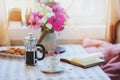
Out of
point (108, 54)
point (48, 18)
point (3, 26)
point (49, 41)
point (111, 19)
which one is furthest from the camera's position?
point (111, 19)

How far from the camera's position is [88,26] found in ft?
10.2

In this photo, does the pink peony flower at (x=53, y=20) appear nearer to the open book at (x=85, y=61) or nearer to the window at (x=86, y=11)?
the open book at (x=85, y=61)

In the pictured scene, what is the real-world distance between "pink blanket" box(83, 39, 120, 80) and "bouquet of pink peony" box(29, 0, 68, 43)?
1.96ft

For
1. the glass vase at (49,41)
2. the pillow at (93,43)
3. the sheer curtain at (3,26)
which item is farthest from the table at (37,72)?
the pillow at (93,43)

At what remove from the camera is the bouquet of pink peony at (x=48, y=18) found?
2146 mm

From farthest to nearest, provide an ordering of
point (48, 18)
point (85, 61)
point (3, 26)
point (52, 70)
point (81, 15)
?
point (81, 15) < point (3, 26) < point (48, 18) < point (85, 61) < point (52, 70)

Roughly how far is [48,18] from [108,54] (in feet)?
2.70

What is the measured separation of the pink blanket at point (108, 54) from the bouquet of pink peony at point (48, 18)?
598 millimetres

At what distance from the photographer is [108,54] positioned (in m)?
2.68

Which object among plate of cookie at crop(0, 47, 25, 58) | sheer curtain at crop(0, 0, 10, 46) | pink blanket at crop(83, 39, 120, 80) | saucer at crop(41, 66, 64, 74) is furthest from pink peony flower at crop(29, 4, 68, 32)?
sheer curtain at crop(0, 0, 10, 46)

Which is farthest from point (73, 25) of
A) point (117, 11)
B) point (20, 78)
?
point (20, 78)

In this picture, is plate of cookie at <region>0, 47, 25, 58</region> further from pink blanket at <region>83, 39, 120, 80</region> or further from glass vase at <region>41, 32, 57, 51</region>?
pink blanket at <region>83, 39, 120, 80</region>

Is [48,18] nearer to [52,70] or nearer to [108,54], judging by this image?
[52,70]

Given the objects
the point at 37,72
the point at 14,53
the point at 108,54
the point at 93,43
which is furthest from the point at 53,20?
the point at 93,43
